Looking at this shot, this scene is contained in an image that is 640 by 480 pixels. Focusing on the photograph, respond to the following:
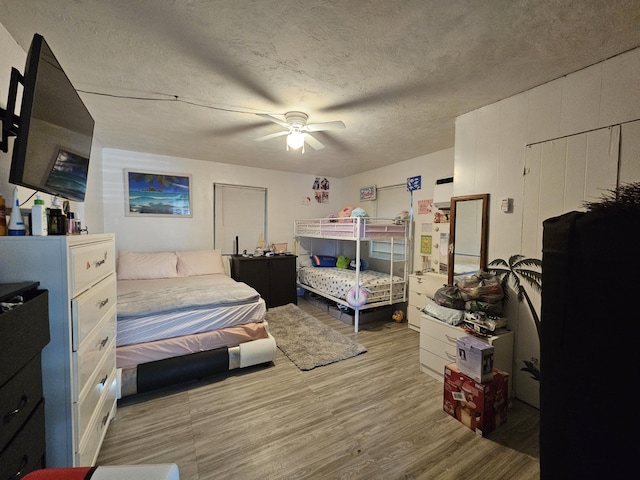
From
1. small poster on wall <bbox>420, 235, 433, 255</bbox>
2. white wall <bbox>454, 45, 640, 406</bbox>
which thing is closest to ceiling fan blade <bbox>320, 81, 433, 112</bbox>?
white wall <bbox>454, 45, 640, 406</bbox>

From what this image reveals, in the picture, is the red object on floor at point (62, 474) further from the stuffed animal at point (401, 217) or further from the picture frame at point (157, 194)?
the picture frame at point (157, 194)

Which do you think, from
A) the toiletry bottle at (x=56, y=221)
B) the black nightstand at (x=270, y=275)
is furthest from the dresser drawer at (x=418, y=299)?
the toiletry bottle at (x=56, y=221)

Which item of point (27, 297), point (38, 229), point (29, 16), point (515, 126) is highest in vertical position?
point (29, 16)

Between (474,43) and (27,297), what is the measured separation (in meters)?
2.35

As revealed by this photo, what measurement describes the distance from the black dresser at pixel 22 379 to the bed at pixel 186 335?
1.05m

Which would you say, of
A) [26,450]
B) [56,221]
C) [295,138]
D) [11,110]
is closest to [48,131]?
[11,110]

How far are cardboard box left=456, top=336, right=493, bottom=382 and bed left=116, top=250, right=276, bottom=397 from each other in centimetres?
154

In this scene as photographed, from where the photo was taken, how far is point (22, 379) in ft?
2.57

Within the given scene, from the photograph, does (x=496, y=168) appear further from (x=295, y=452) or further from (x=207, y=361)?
(x=207, y=361)

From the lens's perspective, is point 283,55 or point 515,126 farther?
point 515,126

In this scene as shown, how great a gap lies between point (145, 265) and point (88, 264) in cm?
247

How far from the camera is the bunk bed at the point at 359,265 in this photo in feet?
10.9

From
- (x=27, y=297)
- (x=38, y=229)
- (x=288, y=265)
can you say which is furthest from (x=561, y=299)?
(x=288, y=265)

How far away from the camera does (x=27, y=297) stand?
93 cm
